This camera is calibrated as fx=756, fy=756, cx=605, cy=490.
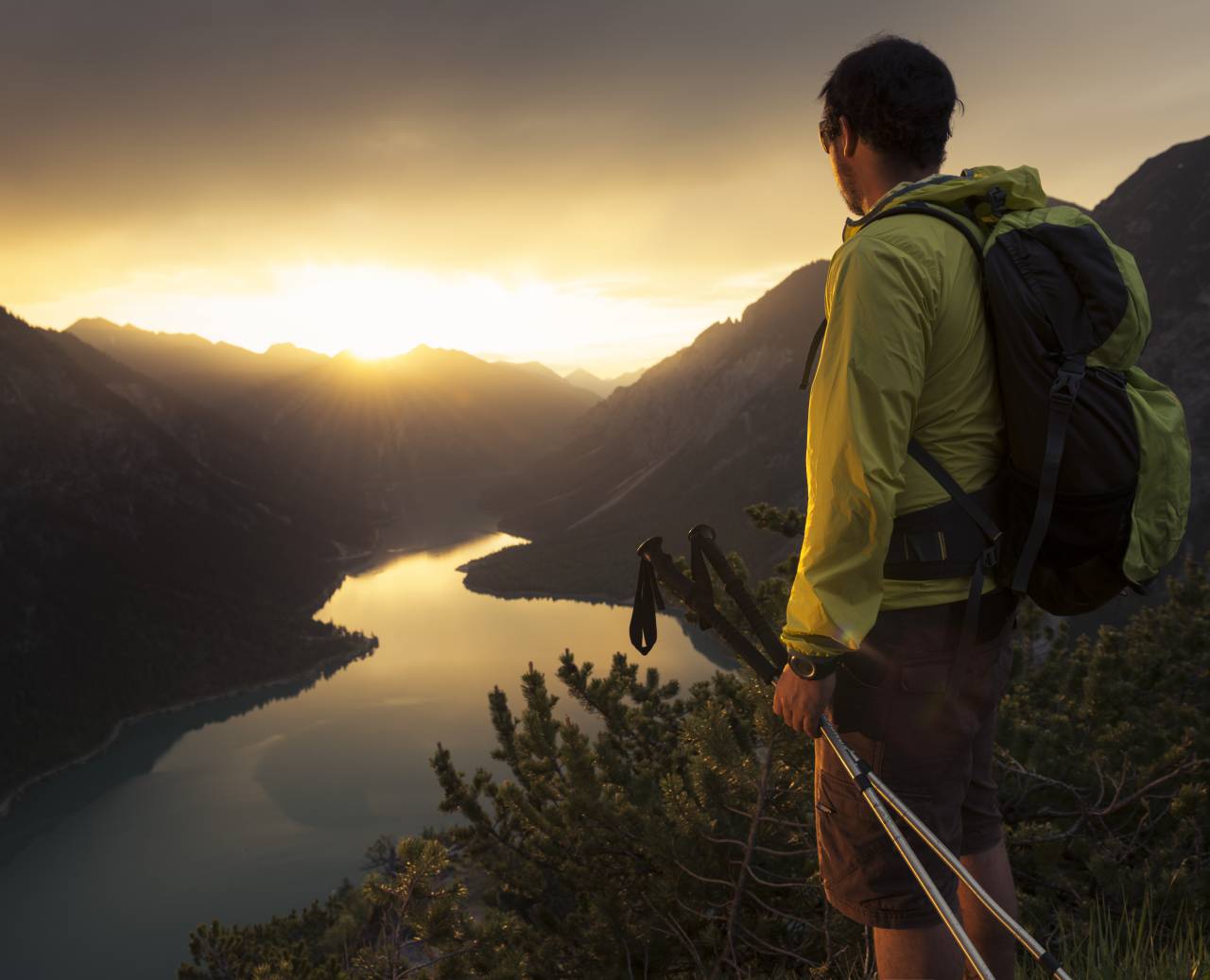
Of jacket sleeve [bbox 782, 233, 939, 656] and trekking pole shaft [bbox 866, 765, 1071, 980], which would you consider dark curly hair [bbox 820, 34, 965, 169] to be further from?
trekking pole shaft [bbox 866, 765, 1071, 980]

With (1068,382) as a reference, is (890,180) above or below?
above

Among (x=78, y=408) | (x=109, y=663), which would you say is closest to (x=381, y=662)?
(x=109, y=663)

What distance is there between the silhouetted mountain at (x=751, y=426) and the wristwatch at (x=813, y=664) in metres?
85.8

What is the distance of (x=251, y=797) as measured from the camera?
2921 inches

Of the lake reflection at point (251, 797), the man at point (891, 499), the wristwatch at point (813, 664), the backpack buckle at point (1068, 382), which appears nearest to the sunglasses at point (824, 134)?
the man at point (891, 499)

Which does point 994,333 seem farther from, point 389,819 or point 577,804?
point 389,819

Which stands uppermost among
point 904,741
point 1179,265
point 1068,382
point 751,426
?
point 1179,265

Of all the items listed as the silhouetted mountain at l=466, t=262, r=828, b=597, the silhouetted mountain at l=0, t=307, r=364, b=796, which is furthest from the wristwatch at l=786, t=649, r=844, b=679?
the silhouetted mountain at l=466, t=262, r=828, b=597

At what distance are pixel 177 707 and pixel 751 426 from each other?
119 m

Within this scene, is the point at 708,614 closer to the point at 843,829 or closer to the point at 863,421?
the point at 843,829

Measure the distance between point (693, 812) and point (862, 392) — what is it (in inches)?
132

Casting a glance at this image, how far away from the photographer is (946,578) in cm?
217

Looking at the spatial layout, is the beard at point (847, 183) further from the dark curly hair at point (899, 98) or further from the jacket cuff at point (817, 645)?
the jacket cuff at point (817, 645)

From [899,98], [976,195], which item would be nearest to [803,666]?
[976,195]
